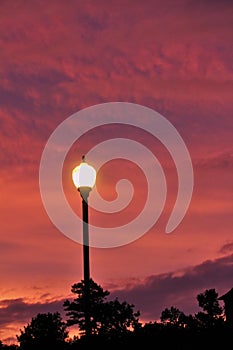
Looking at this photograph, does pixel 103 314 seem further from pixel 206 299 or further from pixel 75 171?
pixel 75 171

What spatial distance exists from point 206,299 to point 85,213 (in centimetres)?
16568

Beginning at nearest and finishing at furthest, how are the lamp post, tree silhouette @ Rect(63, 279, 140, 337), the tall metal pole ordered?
1. the tall metal pole
2. the lamp post
3. tree silhouette @ Rect(63, 279, 140, 337)

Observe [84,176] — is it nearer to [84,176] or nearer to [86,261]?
[84,176]

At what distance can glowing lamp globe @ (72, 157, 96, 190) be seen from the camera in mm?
19203

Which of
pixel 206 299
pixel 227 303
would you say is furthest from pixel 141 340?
pixel 206 299

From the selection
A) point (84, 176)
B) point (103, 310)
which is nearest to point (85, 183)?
point (84, 176)

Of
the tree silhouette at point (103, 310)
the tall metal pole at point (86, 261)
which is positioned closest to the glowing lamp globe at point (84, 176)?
the tall metal pole at point (86, 261)

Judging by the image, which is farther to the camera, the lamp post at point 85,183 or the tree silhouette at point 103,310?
the tree silhouette at point 103,310

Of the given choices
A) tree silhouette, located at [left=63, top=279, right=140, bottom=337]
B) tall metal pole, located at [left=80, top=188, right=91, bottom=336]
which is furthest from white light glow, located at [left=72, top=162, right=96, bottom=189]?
tree silhouette, located at [left=63, top=279, right=140, bottom=337]

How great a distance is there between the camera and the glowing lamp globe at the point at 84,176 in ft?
63.0

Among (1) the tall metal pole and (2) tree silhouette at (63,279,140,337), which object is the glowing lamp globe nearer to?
(1) the tall metal pole

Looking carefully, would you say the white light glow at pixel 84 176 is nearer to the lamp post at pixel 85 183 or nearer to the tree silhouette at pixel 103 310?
the lamp post at pixel 85 183

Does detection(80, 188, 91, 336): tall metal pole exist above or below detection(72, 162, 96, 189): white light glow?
below

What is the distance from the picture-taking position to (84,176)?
63.2ft
